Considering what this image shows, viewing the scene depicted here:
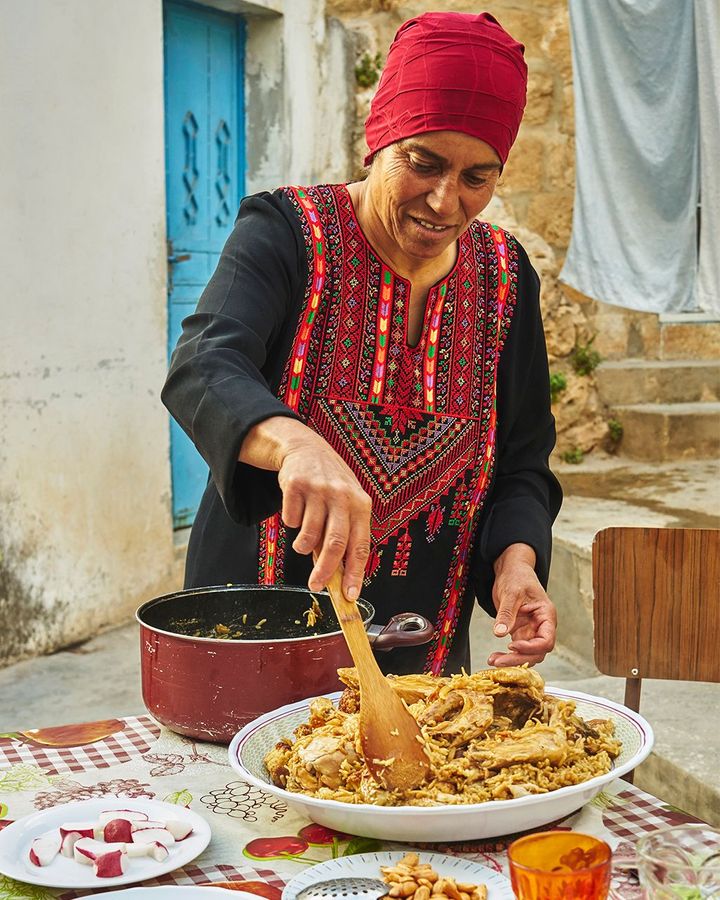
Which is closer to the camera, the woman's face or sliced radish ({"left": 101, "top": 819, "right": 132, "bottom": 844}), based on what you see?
sliced radish ({"left": 101, "top": 819, "right": 132, "bottom": 844})

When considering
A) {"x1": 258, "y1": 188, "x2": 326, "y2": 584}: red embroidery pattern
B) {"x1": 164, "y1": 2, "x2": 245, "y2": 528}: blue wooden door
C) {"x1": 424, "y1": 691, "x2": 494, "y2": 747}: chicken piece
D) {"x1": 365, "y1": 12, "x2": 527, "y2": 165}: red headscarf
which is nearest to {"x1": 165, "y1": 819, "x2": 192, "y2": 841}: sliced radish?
{"x1": 424, "y1": 691, "x2": 494, "y2": 747}: chicken piece

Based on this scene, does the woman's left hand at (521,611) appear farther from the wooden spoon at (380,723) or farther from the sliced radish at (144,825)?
the sliced radish at (144,825)

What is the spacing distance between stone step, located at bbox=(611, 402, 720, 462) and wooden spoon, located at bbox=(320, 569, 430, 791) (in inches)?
214

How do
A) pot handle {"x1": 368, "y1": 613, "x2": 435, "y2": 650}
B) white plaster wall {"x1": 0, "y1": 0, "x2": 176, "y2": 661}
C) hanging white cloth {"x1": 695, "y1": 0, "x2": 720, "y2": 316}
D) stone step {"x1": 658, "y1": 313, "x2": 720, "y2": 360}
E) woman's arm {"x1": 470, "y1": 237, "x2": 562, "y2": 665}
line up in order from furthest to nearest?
stone step {"x1": 658, "y1": 313, "x2": 720, "y2": 360} < hanging white cloth {"x1": 695, "y1": 0, "x2": 720, "y2": 316} < white plaster wall {"x1": 0, "y1": 0, "x2": 176, "y2": 661} < woman's arm {"x1": 470, "y1": 237, "x2": 562, "y2": 665} < pot handle {"x1": 368, "y1": 613, "x2": 435, "y2": 650}

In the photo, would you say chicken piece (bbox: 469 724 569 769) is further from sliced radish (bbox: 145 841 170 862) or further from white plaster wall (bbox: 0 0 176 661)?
white plaster wall (bbox: 0 0 176 661)

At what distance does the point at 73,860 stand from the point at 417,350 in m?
1.13

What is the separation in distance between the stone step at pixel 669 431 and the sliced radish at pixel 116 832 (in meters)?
5.63

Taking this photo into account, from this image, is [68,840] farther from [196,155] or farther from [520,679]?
[196,155]

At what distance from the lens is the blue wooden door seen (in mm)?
5699

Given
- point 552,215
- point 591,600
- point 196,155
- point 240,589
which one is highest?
point 196,155

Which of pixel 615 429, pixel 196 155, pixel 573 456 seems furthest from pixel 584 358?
pixel 196 155

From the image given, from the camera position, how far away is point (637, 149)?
5785mm

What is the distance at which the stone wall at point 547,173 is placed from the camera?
657cm

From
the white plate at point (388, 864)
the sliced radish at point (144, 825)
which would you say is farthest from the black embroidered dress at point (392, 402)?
the white plate at point (388, 864)
